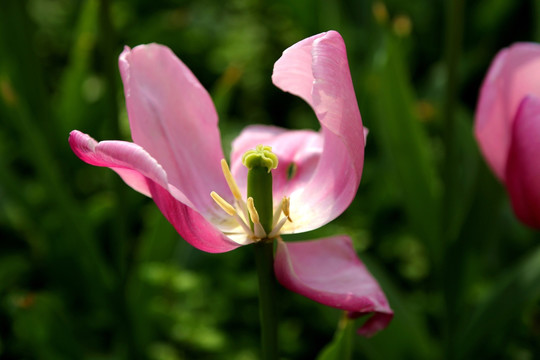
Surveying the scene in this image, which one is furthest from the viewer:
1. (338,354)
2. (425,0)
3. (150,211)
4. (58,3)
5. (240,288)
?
(58,3)

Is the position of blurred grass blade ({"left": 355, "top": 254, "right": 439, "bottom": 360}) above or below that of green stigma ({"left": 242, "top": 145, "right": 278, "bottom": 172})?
below

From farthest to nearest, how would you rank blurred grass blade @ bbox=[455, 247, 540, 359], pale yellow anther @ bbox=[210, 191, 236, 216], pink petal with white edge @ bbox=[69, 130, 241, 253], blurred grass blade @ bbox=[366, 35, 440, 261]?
blurred grass blade @ bbox=[366, 35, 440, 261]
blurred grass blade @ bbox=[455, 247, 540, 359]
pale yellow anther @ bbox=[210, 191, 236, 216]
pink petal with white edge @ bbox=[69, 130, 241, 253]

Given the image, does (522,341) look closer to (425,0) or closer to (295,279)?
(295,279)

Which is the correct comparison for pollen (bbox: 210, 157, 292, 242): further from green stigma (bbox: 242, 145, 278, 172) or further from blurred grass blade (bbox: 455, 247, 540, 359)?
blurred grass blade (bbox: 455, 247, 540, 359)

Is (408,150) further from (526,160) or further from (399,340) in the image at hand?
(526,160)

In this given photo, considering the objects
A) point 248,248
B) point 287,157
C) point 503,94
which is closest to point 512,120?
point 503,94

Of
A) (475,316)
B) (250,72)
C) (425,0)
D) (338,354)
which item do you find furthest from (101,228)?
(425,0)

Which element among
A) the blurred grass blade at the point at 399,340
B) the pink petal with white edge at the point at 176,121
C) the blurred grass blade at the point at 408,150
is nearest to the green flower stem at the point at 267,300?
the pink petal with white edge at the point at 176,121

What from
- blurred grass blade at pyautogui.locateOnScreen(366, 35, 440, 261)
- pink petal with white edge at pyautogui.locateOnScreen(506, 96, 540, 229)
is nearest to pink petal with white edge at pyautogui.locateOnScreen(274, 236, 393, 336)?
pink petal with white edge at pyautogui.locateOnScreen(506, 96, 540, 229)
